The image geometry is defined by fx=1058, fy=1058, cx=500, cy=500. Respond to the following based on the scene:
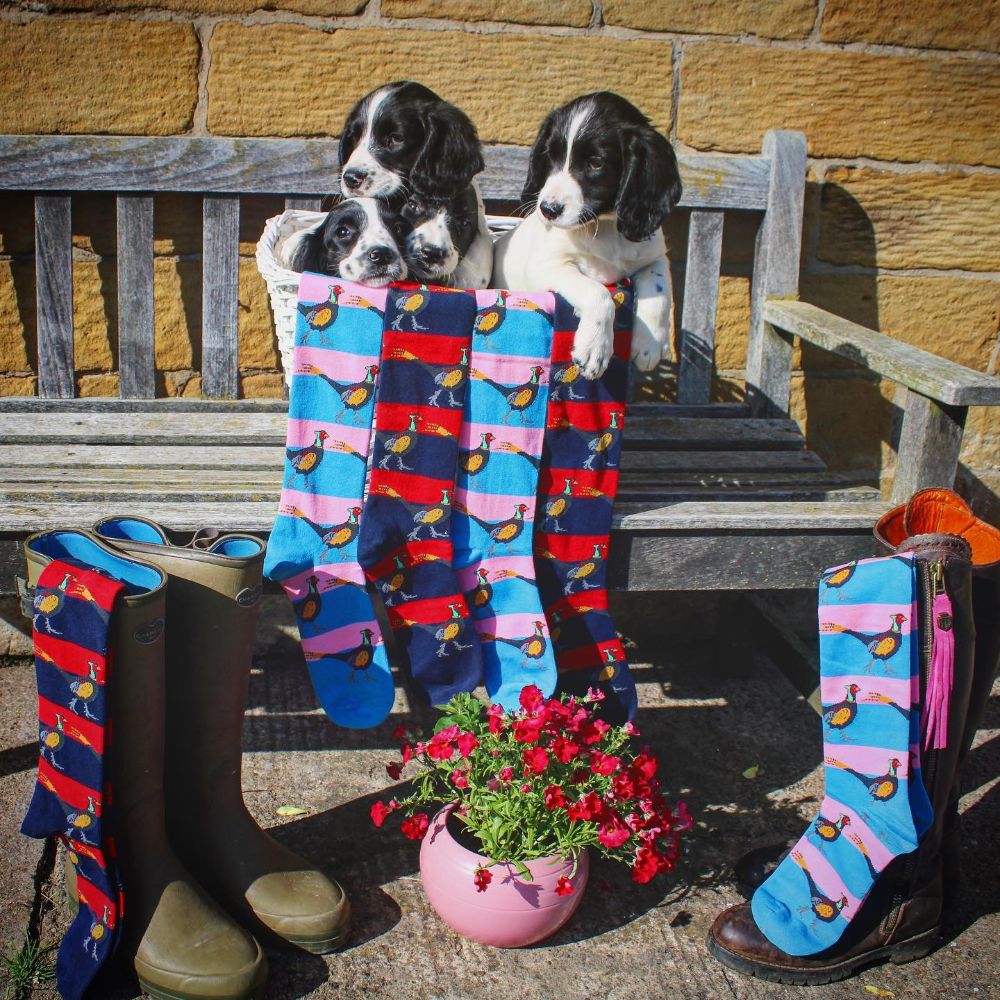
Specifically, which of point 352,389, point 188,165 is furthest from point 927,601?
point 188,165

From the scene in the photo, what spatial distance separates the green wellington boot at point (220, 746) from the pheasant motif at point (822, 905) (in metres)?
0.84

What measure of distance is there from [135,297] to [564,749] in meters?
1.63

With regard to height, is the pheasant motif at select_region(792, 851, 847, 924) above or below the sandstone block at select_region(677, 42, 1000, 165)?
below

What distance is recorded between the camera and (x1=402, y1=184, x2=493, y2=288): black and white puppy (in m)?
2.16

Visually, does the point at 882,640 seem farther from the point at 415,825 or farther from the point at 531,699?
the point at 415,825

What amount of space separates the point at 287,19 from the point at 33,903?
2.16m

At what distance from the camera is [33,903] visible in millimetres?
1966

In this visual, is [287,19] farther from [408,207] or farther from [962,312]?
[962,312]

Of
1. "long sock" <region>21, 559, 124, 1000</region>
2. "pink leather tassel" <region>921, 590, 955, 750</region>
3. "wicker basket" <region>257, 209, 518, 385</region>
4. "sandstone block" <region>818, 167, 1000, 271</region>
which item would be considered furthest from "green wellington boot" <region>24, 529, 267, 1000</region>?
"sandstone block" <region>818, 167, 1000, 271</region>

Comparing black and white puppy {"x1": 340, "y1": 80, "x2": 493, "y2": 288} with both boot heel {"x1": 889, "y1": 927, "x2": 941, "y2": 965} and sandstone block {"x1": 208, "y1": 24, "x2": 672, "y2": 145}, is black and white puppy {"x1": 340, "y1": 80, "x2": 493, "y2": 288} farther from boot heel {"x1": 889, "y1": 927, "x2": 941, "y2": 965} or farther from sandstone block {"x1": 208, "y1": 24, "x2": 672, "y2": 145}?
boot heel {"x1": 889, "y1": 927, "x2": 941, "y2": 965}

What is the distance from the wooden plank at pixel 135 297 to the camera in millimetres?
2668

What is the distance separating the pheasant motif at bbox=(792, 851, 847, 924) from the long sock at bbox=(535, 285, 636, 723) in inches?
20.6

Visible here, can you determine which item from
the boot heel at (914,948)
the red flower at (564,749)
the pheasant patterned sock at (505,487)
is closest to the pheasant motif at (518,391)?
the pheasant patterned sock at (505,487)

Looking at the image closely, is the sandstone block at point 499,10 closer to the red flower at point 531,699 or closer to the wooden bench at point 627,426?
the wooden bench at point 627,426
